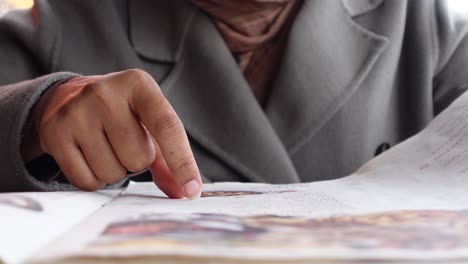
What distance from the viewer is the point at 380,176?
0.44 metres

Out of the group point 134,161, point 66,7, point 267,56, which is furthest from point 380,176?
point 66,7

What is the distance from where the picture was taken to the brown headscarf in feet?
2.16

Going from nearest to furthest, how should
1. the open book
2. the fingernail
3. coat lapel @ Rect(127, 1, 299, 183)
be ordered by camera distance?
the open book < the fingernail < coat lapel @ Rect(127, 1, 299, 183)

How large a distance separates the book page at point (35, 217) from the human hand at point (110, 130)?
1.6 inches

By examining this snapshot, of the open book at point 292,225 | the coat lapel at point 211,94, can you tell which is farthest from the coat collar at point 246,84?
the open book at point 292,225

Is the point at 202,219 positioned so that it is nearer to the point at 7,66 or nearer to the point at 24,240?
the point at 24,240

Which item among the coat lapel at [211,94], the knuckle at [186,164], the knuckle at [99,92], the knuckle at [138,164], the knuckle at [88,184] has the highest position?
the knuckle at [99,92]

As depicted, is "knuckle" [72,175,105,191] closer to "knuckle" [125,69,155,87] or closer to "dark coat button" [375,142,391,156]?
"knuckle" [125,69,155,87]

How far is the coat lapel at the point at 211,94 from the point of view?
64 cm

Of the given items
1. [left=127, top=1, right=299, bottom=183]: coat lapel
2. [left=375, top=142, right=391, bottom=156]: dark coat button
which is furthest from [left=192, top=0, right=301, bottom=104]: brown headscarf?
[left=375, top=142, right=391, bottom=156]: dark coat button

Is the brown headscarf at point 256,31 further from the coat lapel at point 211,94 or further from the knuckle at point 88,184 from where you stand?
the knuckle at point 88,184

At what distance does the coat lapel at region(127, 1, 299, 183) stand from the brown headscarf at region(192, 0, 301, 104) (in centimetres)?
2

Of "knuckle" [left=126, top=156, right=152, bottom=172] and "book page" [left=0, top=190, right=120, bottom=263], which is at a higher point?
"book page" [left=0, top=190, right=120, bottom=263]

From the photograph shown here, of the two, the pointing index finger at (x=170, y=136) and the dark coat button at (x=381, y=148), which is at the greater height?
the pointing index finger at (x=170, y=136)
